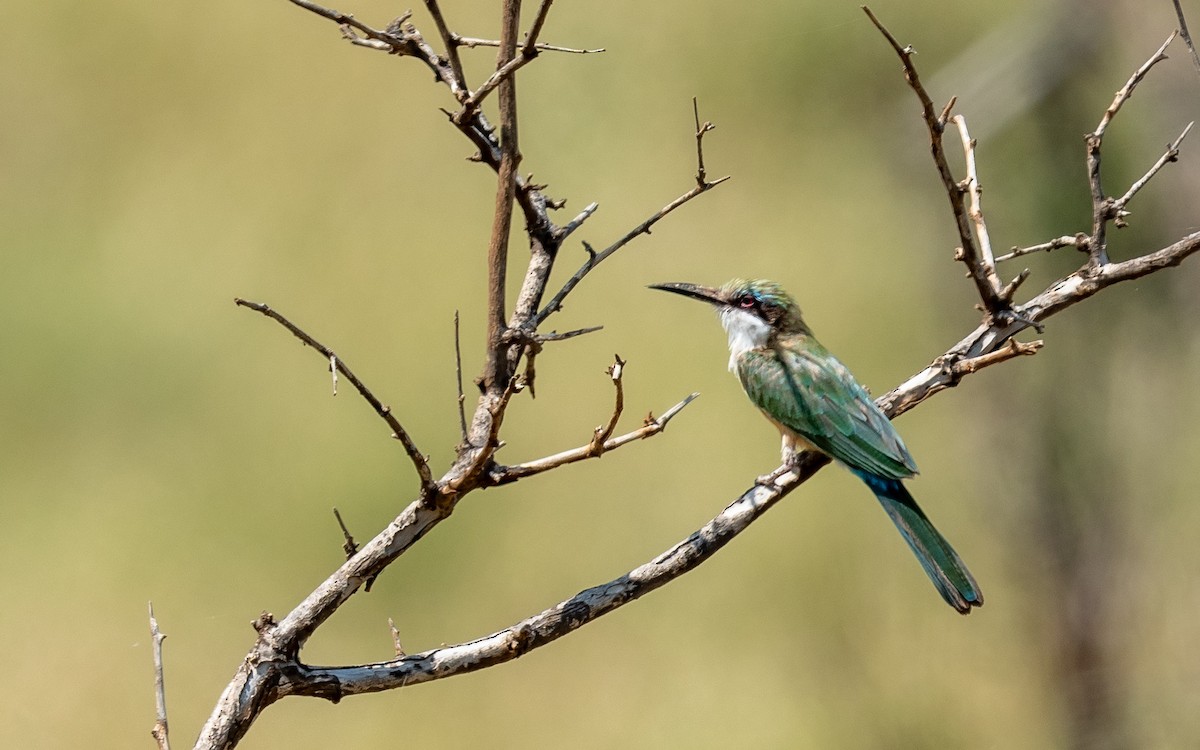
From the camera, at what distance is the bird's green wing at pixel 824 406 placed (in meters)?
2.39

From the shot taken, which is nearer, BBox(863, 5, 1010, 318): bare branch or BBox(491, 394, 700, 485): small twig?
BBox(491, 394, 700, 485): small twig

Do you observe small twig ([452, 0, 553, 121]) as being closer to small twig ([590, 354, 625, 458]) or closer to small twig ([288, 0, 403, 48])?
small twig ([288, 0, 403, 48])

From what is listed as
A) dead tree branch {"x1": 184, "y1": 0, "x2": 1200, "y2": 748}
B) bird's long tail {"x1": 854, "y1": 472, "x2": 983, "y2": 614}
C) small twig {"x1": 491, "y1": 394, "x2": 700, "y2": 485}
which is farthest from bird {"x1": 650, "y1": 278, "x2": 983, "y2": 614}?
small twig {"x1": 491, "y1": 394, "x2": 700, "y2": 485}

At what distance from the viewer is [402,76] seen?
5887 millimetres

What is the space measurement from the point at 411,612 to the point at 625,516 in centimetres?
84

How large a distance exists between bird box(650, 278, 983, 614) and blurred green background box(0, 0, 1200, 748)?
1.01m

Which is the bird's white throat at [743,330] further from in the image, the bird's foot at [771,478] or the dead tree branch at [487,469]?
the dead tree branch at [487,469]

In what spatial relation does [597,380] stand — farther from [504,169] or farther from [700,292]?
[504,169]

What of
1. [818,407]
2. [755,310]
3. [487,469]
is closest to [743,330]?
[755,310]

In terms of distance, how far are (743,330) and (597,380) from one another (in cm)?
207

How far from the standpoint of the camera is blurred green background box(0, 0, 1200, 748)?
11.9 feet

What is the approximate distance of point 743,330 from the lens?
278cm

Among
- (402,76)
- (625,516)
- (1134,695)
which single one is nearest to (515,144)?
(1134,695)

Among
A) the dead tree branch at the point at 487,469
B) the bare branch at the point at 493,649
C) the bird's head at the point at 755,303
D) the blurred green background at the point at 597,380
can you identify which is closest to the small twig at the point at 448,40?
the dead tree branch at the point at 487,469
